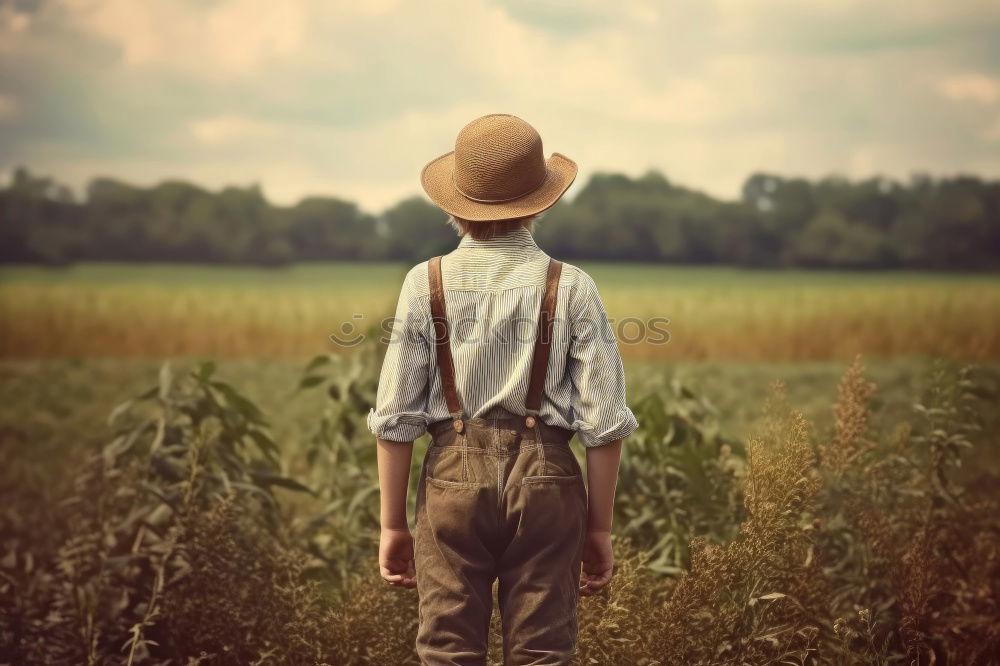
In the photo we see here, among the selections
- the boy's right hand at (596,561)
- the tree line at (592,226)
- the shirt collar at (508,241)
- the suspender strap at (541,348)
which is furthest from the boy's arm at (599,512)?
the tree line at (592,226)

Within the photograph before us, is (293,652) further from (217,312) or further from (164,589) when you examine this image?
(217,312)

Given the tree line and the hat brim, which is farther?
the tree line

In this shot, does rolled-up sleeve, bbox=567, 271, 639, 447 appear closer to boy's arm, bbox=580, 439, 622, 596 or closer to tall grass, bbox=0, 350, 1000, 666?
boy's arm, bbox=580, 439, 622, 596

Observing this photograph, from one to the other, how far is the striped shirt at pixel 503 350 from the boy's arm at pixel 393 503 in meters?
0.05

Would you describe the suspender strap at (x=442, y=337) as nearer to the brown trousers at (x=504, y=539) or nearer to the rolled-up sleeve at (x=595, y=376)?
the brown trousers at (x=504, y=539)

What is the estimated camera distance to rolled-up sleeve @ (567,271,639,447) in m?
2.62

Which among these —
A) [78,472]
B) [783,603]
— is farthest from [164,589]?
[783,603]

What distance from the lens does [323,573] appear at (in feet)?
13.8

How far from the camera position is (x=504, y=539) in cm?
264

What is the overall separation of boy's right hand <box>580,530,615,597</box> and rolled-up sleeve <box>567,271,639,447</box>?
0.85 feet

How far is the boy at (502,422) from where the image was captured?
8.52 ft

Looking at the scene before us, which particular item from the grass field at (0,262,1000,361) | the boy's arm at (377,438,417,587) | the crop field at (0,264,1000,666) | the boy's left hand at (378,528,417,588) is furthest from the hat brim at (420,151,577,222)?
the grass field at (0,262,1000,361)

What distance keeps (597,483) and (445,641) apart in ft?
1.74

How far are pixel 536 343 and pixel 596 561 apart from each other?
59 cm
